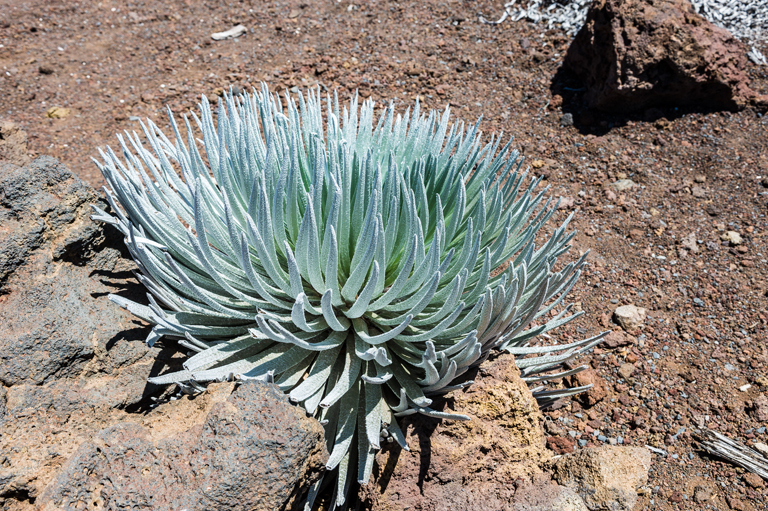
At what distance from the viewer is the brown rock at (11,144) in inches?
73.0

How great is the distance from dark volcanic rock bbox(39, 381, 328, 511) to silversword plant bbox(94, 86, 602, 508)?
0.38 feet

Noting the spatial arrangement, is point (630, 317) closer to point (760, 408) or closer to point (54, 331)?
point (760, 408)

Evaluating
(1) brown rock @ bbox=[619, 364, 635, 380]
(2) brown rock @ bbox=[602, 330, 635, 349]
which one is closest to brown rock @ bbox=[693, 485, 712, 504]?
(1) brown rock @ bbox=[619, 364, 635, 380]

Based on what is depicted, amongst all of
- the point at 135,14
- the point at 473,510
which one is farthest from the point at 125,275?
the point at 135,14

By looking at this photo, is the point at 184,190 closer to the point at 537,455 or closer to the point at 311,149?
the point at 311,149

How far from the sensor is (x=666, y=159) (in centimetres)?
286

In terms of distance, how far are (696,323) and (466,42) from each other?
2.30 m

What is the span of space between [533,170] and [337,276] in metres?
1.74

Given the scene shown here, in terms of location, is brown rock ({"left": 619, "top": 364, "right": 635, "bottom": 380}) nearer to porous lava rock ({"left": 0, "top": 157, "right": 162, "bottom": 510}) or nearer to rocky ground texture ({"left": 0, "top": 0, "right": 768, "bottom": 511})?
rocky ground texture ({"left": 0, "top": 0, "right": 768, "bottom": 511})

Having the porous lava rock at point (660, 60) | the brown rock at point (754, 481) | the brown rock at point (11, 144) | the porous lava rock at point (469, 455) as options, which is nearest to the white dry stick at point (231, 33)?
the brown rock at point (11, 144)

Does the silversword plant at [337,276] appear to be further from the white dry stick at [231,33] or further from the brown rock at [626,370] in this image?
the white dry stick at [231,33]

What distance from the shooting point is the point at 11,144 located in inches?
74.3

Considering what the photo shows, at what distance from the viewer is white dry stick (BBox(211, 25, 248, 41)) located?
3643 mm

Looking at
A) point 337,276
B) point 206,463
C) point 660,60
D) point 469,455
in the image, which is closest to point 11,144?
point 337,276
